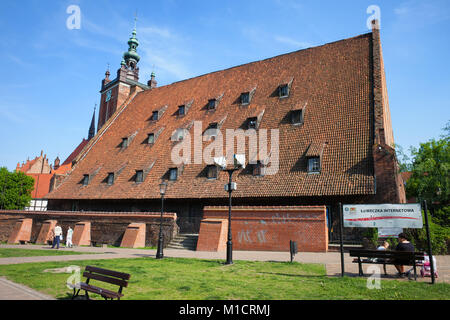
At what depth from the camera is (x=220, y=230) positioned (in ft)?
61.0

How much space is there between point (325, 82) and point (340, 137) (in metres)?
5.87

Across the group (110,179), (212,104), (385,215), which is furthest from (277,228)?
(110,179)

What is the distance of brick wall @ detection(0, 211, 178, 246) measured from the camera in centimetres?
2106

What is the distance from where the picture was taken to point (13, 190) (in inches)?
1994

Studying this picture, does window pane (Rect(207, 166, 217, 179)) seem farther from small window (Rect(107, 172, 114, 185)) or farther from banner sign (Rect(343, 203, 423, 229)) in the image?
banner sign (Rect(343, 203, 423, 229))

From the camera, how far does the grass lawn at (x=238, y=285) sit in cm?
697

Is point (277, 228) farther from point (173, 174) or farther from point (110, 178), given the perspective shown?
point (110, 178)

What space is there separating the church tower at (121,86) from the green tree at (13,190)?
19.5m

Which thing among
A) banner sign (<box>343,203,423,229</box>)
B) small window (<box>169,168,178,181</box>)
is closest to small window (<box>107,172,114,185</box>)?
small window (<box>169,168,178,181</box>)

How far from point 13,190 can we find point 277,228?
163 feet

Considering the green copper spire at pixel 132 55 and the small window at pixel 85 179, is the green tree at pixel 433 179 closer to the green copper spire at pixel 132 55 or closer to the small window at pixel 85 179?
the small window at pixel 85 179

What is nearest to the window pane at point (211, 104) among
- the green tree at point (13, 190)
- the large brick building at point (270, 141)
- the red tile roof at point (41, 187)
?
the large brick building at point (270, 141)
